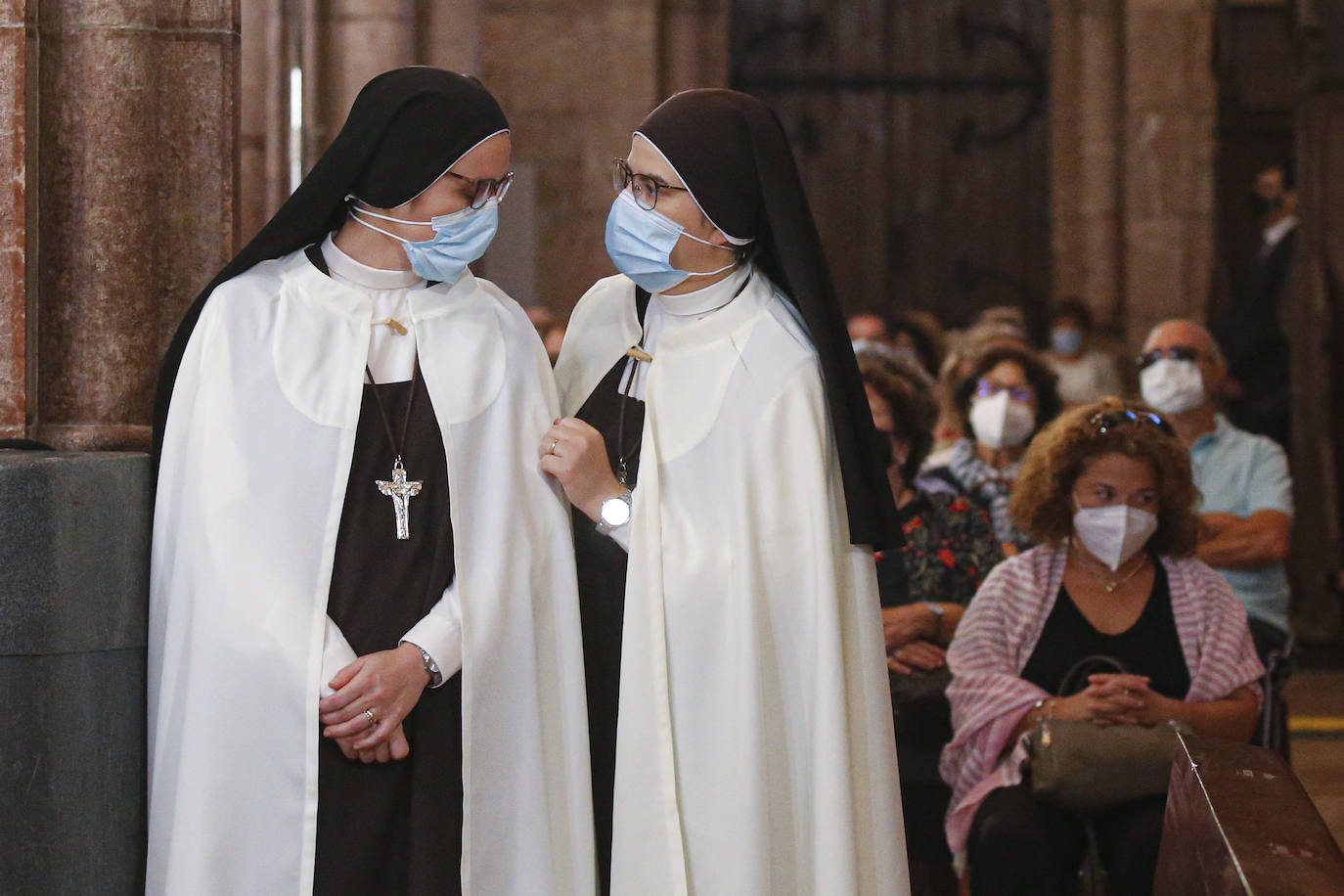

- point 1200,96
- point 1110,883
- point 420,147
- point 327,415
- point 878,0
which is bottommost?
point 1110,883

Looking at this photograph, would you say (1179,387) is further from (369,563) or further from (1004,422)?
(369,563)

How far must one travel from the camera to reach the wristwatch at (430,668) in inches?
113

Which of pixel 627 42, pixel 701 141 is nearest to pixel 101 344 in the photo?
pixel 701 141

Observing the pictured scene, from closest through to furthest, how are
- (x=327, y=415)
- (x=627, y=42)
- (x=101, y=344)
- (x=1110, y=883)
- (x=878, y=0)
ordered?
(x=327, y=415), (x=101, y=344), (x=1110, y=883), (x=627, y=42), (x=878, y=0)

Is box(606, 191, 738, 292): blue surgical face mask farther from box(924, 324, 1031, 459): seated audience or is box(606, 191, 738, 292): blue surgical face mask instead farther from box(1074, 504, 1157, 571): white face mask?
box(924, 324, 1031, 459): seated audience

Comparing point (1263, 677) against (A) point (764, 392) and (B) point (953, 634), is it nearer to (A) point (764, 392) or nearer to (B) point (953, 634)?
(B) point (953, 634)

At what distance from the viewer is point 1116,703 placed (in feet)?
12.9

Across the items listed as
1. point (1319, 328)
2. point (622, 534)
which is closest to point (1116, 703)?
point (622, 534)

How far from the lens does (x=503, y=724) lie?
9.71 ft

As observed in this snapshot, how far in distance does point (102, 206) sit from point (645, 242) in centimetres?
103

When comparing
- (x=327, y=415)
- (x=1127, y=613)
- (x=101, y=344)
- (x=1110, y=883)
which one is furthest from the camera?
(x=1127, y=613)

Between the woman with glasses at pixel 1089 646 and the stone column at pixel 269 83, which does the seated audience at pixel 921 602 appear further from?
the stone column at pixel 269 83

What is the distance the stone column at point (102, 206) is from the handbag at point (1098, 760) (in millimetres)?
2049

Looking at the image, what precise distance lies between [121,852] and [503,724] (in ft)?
2.25
